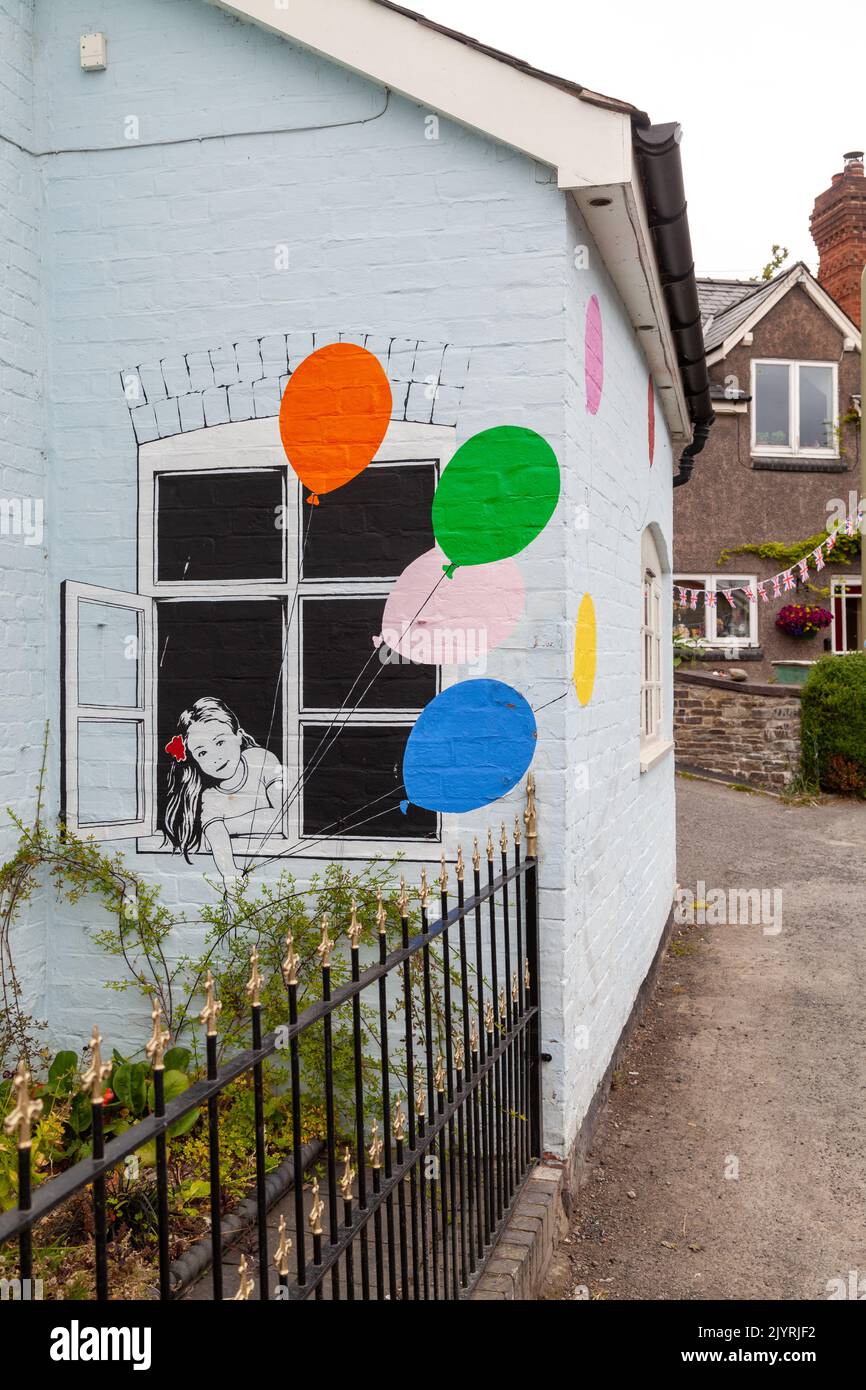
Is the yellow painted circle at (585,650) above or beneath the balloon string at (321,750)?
above

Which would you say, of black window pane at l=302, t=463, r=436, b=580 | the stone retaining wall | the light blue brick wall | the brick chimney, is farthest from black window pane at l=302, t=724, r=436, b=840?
the brick chimney

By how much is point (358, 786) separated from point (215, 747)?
609mm

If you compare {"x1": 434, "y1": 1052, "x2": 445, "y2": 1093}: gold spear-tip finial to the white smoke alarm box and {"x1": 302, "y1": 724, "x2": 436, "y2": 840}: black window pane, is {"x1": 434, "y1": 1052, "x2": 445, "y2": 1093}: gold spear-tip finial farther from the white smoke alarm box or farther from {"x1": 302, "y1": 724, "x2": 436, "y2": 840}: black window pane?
the white smoke alarm box

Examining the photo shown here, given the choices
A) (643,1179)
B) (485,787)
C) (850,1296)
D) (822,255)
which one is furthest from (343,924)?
(822,255)

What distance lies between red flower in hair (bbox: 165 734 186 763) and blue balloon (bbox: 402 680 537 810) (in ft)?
2.98

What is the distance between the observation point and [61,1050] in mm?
4492

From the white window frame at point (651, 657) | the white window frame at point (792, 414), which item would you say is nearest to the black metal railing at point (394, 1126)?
the white window frame at point (651, 657)

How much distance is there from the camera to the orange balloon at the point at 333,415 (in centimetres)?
425

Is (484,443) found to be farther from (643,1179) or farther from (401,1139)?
(643,1179)

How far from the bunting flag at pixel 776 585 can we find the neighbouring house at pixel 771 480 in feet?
0.09

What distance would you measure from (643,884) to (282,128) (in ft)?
14.1

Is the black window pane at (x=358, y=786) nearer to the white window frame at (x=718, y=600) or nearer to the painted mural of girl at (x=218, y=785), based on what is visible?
the painted mural of girl at (x=218, y=785)

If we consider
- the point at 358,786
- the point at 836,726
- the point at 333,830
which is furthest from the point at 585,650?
the point at 836,726

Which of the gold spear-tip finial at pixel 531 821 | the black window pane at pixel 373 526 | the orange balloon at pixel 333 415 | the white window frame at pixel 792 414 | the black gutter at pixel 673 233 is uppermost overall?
the white window frame at pixel 792 414
